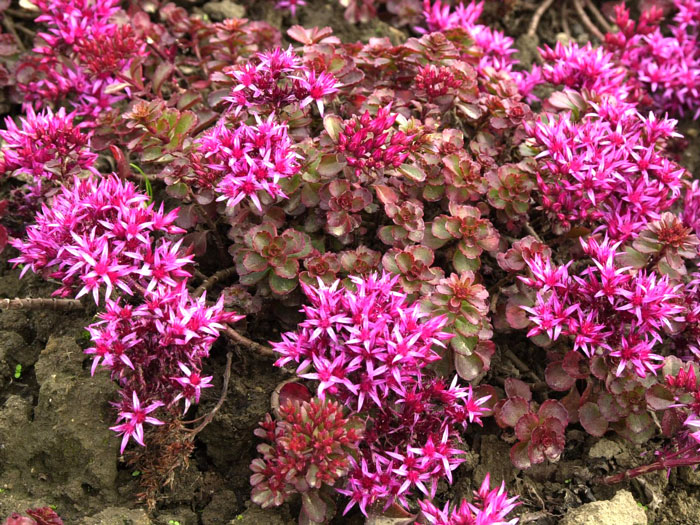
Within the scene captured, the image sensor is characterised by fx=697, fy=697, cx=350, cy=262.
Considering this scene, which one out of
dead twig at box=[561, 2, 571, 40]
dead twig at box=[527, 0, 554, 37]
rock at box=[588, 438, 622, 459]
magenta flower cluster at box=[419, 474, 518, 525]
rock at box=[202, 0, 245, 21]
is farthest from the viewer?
dead twig at box=[561, 2, 571, 40]

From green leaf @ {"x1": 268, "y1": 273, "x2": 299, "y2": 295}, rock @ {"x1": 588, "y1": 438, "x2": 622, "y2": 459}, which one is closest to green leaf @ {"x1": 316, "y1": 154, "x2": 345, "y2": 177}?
green leaf @ {"x1": 268, "y1": 273, "x2": 299, "y2": 295}

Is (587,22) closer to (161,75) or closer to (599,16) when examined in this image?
(599,16)

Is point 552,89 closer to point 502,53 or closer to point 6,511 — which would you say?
point 502,53

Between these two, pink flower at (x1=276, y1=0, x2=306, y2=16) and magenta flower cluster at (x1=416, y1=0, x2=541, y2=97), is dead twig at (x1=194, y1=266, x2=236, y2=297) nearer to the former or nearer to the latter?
magenta flower cluster at (x1=416, y1=0, x2=541, y2=97)

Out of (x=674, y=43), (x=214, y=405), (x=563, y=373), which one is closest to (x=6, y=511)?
(x=214, y=405)

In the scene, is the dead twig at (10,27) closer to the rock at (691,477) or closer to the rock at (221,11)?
the rock at (221,11)

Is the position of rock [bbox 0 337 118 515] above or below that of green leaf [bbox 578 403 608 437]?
below

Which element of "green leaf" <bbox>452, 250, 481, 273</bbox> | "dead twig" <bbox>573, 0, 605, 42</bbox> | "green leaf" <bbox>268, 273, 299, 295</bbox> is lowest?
"green leaf" <bbox>268, 273, 299, 295</bbox>
